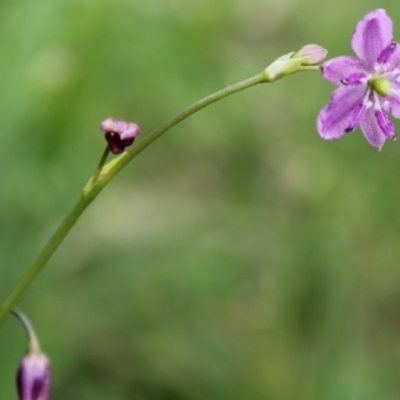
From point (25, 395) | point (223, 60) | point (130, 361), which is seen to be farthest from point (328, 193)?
point (25, 395)

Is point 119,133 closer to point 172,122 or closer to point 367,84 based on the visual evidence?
point 172,122

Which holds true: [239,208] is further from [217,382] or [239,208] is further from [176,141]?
[217,382]

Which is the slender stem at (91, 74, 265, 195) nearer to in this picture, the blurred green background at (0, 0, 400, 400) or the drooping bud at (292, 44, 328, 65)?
the drooping bud at (292, 44, 328, 65)

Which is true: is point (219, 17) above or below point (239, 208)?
above

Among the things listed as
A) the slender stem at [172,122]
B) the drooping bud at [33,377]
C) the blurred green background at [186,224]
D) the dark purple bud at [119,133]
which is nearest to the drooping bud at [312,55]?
the slender stem at [172,122]

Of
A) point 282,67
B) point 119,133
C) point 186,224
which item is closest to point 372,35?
point 282,67

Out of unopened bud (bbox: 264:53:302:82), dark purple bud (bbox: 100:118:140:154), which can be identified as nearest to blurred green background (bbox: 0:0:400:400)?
dark purple bud (bbox: 100:118:140:154)
